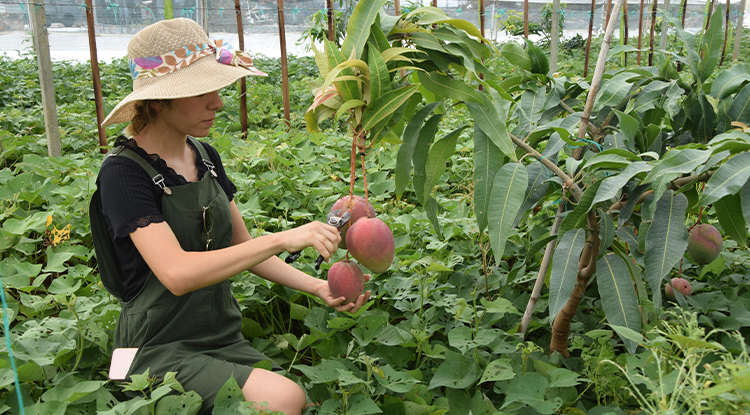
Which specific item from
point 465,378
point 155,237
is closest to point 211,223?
point 155,237

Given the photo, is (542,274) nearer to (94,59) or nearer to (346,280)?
(346,280)

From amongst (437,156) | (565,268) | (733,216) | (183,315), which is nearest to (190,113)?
(183,315)

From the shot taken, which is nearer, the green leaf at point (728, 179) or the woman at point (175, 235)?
the green leaf at point (728, 179)

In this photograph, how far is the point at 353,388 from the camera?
1193mm

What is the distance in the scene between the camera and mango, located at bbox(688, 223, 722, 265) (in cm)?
130

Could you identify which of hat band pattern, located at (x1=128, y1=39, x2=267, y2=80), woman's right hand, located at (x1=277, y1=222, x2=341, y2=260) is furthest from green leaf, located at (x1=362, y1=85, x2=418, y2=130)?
hat band pattern, located at (x1=128, y1=39, x2=267, y2=80)

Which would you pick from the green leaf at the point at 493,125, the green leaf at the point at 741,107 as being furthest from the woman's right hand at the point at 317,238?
the green leaf at the point at 741,107

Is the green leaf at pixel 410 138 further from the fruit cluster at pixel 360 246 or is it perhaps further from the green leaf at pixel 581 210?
the green leaf at pixel 581 210

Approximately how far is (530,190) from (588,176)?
5.4 inches

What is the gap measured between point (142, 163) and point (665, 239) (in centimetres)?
119

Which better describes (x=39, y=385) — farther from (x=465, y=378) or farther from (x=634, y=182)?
(x=634, y=182)

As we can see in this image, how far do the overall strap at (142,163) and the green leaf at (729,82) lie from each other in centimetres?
144

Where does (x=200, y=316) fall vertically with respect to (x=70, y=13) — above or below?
below

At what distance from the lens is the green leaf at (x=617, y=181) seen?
3.17ft
